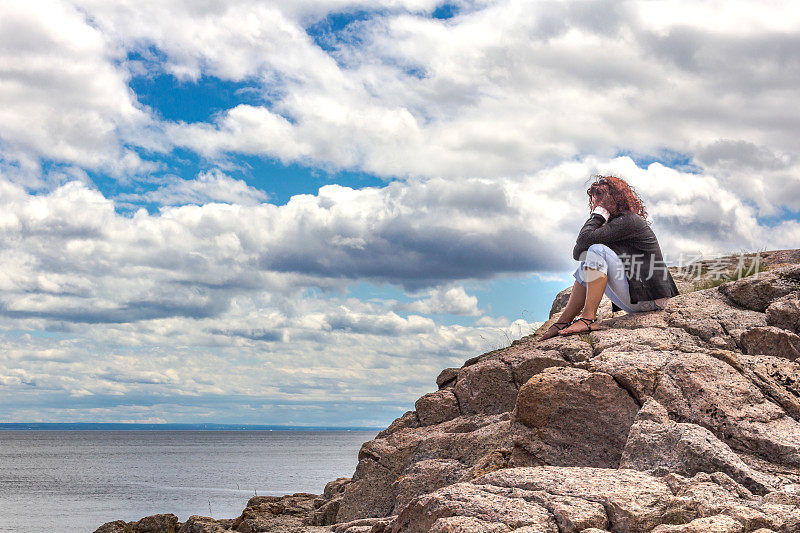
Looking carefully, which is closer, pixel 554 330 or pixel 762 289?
pixel 554 330

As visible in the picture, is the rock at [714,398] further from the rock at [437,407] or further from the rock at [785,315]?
the rock at [437,407]

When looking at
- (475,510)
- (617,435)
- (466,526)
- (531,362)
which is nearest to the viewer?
(466,526)

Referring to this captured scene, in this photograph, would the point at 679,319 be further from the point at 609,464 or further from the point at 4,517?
the point at 4,517

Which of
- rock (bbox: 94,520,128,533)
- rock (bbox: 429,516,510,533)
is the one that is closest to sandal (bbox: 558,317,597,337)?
rock (bbox: 429,516,510,533)

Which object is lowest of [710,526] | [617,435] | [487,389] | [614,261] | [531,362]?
[710,526]

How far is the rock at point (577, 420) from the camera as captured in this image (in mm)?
8648

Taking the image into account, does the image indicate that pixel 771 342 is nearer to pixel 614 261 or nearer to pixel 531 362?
pixel 614 261

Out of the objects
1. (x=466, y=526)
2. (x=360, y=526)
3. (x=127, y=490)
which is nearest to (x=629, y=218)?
(x=360, y=526)

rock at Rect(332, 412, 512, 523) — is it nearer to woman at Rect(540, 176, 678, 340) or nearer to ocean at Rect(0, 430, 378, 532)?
woman at Rect(540, 176, 678, 340)

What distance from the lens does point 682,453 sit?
24.9ft

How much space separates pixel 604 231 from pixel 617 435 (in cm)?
418

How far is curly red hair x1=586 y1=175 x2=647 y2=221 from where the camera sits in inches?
480

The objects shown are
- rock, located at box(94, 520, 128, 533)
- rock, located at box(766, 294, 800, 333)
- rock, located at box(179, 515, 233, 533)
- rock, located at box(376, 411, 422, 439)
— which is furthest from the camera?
rock, located at box(94, 520, 128, 533)

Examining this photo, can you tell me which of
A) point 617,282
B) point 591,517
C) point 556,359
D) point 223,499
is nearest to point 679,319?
point 617,282
